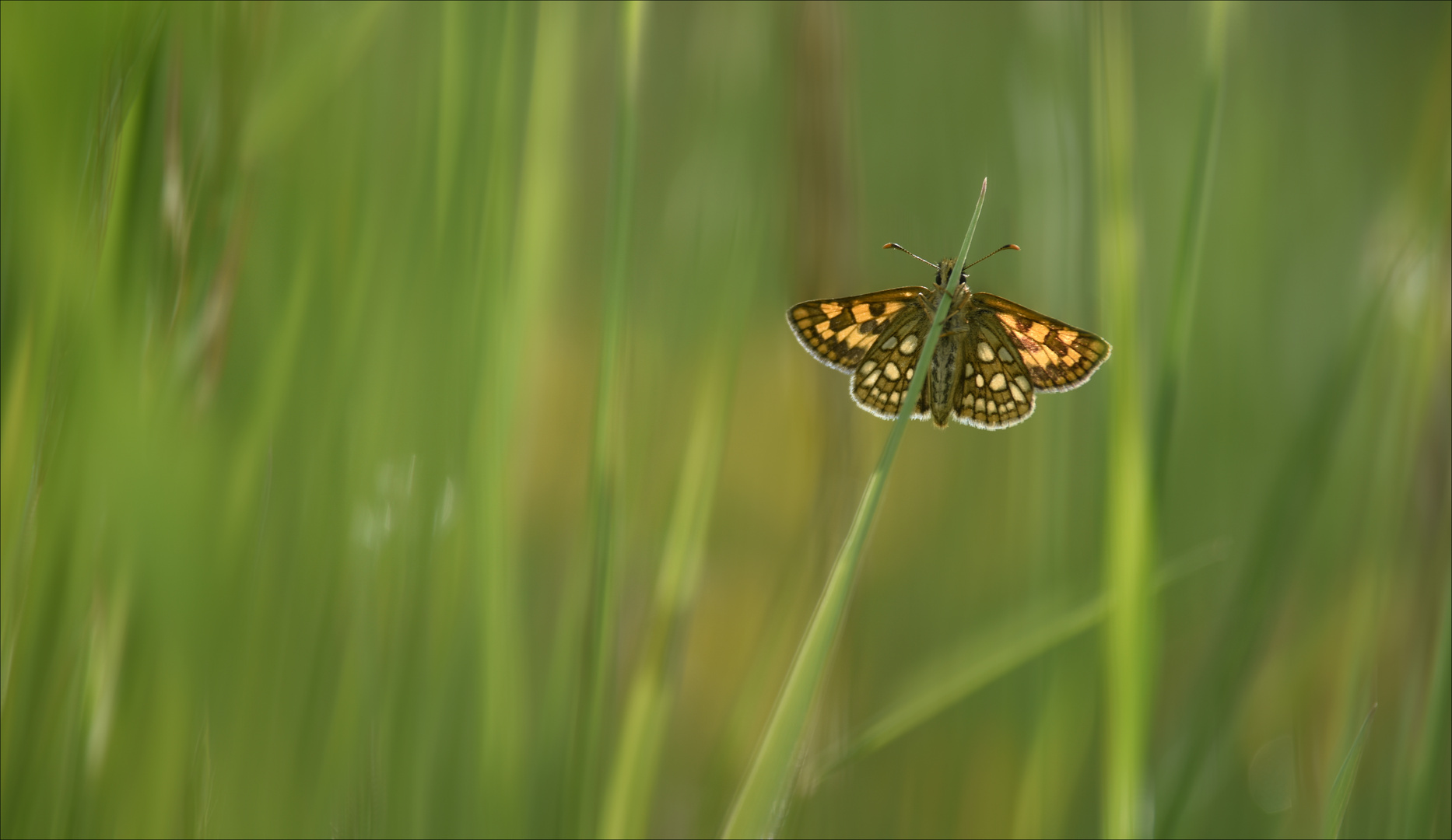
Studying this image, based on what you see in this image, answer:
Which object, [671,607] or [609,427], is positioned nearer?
[609,427]

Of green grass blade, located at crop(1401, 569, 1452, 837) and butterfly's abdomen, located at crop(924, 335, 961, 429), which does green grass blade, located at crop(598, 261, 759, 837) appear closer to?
butterfly's abdomen, located at crop(924, 335, 961, 429)

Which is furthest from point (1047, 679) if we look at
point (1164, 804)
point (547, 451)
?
point (547, 451)

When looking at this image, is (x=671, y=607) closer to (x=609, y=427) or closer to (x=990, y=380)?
(x=609, y=427)

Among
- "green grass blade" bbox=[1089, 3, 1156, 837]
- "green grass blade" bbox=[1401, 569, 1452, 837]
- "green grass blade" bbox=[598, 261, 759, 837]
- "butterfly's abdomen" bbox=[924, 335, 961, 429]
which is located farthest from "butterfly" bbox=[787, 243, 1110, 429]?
"green grass blade" bbox=[1401, 569, 1452, 837]

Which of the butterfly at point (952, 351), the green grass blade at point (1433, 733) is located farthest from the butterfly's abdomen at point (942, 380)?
the green grass blade at point (1433, 733)

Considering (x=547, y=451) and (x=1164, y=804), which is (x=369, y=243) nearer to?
(x=547, y=451)

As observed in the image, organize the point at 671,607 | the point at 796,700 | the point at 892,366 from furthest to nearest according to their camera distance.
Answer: the point at 892,366 → the point at 671,607 → the point at 796,700

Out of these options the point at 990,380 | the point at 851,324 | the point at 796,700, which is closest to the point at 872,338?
the point at 851,324
